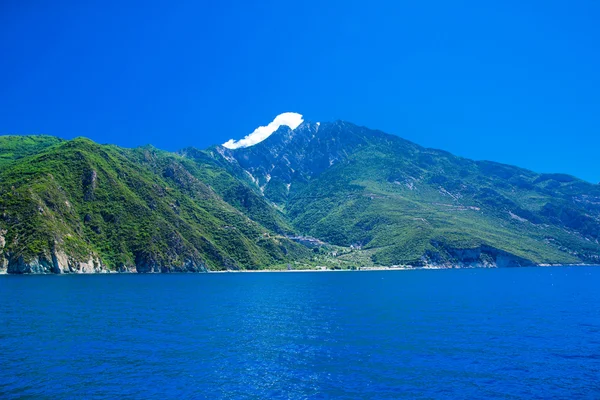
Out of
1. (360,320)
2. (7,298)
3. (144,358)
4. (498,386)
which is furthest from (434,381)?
(7,298)

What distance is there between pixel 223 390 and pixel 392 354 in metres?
25.4

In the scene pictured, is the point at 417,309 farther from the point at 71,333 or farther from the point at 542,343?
the point at 71,333

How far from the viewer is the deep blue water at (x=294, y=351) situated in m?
45.4

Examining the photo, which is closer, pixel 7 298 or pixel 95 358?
pixel 95 358

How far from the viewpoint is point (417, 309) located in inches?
4225

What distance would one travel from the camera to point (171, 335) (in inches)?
2859

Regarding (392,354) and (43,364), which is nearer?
(43,364)

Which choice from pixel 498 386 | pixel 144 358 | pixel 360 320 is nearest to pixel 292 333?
pixel 360 320

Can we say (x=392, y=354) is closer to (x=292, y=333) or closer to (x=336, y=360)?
(x=336, y=360)

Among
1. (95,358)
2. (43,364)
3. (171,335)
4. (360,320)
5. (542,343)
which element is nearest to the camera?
(43,364)

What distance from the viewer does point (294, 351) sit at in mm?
62844

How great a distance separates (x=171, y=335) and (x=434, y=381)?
145 ft

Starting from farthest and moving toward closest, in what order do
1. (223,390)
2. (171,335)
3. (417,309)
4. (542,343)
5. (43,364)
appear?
(417,309) < (171,335) < (542,343) < (43,364) < (223,390)

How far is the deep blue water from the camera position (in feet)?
149
